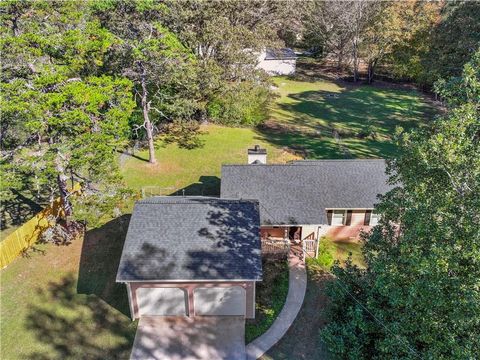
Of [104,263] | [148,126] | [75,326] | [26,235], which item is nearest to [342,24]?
[148,126]

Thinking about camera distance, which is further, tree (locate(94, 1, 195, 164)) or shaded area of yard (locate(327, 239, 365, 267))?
tree (locate(94, 1, 195, 164))

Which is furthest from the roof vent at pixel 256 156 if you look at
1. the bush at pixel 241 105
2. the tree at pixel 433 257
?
the tree at pixel 433 257

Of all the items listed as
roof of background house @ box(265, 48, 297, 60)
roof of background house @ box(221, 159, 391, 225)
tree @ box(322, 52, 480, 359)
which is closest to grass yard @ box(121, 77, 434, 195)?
roof of background house @ box(221, 159, 391, 225)

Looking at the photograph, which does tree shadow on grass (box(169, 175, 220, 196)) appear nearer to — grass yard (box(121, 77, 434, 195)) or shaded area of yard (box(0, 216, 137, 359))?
grass yard (box(121, 77, 434, 195))

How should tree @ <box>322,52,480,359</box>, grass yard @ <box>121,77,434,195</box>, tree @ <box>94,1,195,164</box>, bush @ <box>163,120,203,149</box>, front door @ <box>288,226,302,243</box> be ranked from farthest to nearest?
bush @ <box>163,120,203,149</box> < grass yard @ <box>121,77,434,195</box> < tree @ <box>94,1,195,164</box> < front door @ <box>288,226,302,243</box> < tree @ <box>322,52,480,359</box>

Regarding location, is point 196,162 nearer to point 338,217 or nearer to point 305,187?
point 305,187

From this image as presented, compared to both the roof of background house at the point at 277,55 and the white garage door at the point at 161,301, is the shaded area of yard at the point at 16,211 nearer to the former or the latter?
the white garage door at the point at 161,301
